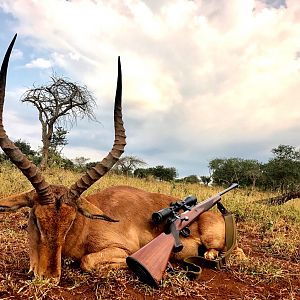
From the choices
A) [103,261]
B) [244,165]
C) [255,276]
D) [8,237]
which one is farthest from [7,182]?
[244,165]

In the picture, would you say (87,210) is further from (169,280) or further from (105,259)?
(169,280)

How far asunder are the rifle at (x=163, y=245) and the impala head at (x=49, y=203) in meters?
0.70

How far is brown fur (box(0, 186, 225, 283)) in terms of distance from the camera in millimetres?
4145

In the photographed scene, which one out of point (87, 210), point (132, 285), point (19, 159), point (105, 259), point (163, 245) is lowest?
point (132, 285)

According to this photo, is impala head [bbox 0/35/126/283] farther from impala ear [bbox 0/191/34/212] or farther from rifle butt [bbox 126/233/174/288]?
rifle butt [bbox 126/233/174/288]

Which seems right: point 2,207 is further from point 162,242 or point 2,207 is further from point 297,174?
point 297,174

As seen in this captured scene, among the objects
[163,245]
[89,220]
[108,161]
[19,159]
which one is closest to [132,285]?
[163,245]

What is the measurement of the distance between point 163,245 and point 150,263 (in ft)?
1.49

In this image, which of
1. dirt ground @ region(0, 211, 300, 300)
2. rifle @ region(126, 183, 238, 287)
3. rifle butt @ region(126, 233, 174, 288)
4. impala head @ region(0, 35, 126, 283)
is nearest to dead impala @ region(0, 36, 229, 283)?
impala head @ region(0, 35, 126, 283)

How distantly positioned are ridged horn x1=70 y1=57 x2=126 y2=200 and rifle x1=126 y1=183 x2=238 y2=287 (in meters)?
0.94

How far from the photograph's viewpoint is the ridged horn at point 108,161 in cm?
457

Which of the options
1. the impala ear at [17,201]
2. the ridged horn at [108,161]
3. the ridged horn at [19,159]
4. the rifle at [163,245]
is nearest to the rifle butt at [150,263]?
the rifle at [163,245]

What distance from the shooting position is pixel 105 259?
4789mm

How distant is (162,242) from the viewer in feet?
15.2
